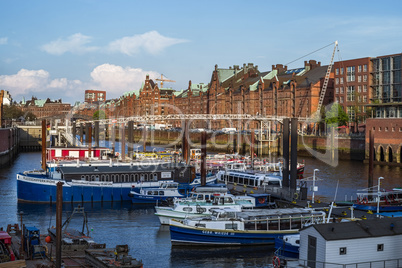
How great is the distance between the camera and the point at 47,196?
48.3 metres

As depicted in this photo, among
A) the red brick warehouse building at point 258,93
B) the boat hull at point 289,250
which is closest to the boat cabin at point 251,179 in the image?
the boat hull at point 289,250

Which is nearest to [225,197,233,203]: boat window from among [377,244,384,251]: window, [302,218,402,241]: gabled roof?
[302,218,402,241]: gabled roof

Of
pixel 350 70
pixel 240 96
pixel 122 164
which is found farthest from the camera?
pixel 240 96

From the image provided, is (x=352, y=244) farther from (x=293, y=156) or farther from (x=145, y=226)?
(x=293, y=156)

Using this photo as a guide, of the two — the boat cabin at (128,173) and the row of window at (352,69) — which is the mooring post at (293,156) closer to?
the boat cabin at (128,173)

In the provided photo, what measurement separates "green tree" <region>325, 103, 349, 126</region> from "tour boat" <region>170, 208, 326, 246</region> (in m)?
77.3

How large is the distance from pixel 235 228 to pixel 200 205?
510cm

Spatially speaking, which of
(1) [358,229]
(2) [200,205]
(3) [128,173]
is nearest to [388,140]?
(3) [128,173]

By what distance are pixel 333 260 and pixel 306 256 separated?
168cm

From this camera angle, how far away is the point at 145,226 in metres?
39.7

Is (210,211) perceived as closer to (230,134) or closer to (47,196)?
(47,196)

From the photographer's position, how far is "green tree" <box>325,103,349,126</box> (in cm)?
10806

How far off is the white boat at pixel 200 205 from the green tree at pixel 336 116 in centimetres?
7172

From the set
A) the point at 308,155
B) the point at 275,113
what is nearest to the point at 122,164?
the point at 308,155
